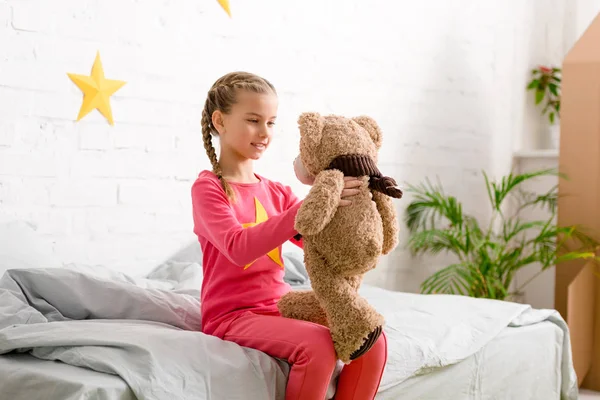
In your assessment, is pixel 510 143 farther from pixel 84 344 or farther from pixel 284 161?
pixel 84 344

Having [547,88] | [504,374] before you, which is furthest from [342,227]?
[547,88]

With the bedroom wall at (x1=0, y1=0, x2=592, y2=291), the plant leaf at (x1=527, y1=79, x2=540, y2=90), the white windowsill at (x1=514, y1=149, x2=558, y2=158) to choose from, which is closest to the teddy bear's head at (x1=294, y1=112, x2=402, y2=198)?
the bedroom wall at (x1=0, y1=0, x2=592, y2=291)

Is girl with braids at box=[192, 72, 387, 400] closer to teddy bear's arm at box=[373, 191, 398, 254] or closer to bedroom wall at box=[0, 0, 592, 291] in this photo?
teddy bear's arm at box=[373, 191, 398, 254]

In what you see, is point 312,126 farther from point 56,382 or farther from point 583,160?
point 583,160

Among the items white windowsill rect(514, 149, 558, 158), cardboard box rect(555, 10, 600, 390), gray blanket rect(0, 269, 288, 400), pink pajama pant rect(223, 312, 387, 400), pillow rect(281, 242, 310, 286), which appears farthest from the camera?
white windowsill rect(514, 149, 558, 158)

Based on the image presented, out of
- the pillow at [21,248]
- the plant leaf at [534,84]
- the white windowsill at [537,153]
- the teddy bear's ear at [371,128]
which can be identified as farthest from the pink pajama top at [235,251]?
the plant leaf at [534,84]

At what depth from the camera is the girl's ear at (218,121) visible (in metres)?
1.73

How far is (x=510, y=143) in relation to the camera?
4.03 meters

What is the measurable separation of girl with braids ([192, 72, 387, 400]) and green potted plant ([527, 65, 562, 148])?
259cm

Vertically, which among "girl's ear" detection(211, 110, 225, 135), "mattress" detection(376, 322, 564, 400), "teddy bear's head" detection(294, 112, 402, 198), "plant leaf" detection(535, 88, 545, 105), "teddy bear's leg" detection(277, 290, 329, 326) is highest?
"plant leaf" detection(535, 88, 545, 105)

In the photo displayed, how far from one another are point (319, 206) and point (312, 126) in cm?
19

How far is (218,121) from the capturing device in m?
1.74

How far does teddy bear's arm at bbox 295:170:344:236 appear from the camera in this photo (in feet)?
4.74

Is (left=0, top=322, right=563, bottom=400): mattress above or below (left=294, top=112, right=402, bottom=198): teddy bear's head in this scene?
below
